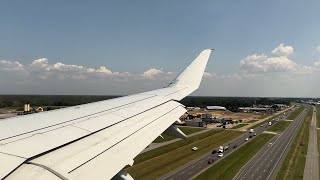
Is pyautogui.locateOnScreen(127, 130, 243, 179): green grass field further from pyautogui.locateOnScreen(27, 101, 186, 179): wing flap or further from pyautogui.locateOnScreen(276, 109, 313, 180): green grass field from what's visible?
pyautogui.locateOnScreen(27, 101, 186, 179): wing flap

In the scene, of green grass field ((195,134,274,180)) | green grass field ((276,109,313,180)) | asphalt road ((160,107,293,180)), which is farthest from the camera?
green grass field ((276,109,313,180))

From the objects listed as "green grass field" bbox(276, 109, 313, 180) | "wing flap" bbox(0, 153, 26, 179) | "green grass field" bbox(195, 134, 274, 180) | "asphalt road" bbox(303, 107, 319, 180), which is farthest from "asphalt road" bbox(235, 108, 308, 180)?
"wing flap" bbox(0, 153, 26, 179)

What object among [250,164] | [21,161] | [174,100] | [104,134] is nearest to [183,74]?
[174,100]

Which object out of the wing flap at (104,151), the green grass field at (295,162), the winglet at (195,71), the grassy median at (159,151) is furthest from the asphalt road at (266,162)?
the wing flap at (104,151)

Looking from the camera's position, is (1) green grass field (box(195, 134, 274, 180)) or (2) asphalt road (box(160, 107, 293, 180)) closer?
(2) asphalt road (box(160, 107, 293, 180))

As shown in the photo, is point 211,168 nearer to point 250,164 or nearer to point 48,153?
point 250,164

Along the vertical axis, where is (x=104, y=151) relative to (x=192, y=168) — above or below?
above

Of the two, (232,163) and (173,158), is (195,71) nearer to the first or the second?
(232,163)

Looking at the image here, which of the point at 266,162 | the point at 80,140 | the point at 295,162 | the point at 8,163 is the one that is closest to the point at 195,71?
the point at 80,140
